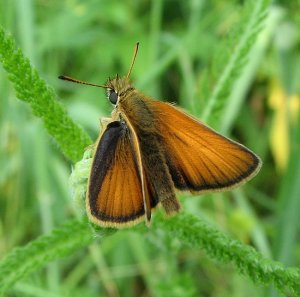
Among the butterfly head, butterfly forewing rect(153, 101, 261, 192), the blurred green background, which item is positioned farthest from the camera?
the blurred green background

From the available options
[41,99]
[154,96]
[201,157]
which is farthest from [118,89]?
[154,96]

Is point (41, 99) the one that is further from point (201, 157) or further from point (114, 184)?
point (201, 157)

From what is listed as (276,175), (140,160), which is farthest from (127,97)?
Answer: (276,175)

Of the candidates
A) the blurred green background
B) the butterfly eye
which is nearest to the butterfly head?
the butterfly eye

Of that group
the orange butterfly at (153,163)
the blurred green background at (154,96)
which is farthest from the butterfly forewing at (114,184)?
the blurred green background at (154,96)

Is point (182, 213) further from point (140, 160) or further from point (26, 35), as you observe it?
point (26, 35)

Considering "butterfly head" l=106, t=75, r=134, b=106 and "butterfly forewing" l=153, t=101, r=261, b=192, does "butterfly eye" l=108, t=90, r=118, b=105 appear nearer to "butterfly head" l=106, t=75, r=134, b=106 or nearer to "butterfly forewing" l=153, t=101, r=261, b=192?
"butterfly head" l=106, t=75, r=134, b=106

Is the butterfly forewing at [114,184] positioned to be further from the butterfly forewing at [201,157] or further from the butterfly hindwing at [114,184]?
the butterfly forewing at [201,157]
